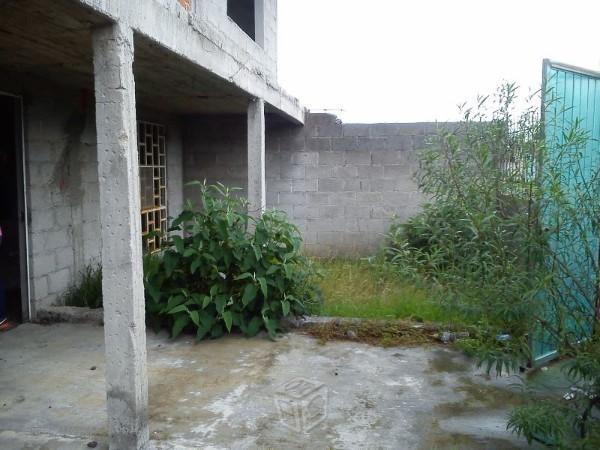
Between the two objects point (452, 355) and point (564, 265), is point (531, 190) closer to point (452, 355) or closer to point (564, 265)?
point (564, 265)

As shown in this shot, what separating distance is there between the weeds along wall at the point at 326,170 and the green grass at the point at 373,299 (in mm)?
1642

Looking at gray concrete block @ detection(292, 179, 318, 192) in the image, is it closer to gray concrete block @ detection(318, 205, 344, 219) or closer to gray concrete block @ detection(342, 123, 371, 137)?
gray concrete block @ detection(318, 205, 344, 219)

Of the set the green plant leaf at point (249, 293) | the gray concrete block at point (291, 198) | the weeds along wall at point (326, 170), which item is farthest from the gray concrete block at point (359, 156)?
the green plant leaf at point (249, 293)

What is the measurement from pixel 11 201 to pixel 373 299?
11.8 ft

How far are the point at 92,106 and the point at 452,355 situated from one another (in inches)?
173

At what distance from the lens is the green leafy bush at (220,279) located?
485 cm

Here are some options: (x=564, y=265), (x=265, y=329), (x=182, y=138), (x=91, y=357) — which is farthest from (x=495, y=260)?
(x=182, y=138)

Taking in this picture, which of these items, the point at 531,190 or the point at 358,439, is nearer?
the point at 531,190

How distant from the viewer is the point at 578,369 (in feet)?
8.29

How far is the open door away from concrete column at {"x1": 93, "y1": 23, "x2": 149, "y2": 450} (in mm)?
2567

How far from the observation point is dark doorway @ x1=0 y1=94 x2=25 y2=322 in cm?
499

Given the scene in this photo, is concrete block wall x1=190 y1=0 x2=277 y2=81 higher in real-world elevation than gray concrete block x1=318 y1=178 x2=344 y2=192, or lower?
higher

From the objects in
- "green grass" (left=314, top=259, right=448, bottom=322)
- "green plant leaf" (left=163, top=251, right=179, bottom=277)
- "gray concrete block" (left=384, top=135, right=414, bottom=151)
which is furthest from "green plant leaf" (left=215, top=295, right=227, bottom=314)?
"gray concrete block" (left=384, top=135, right=414, bottom=151)

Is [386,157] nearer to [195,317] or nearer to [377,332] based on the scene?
[377,332]
